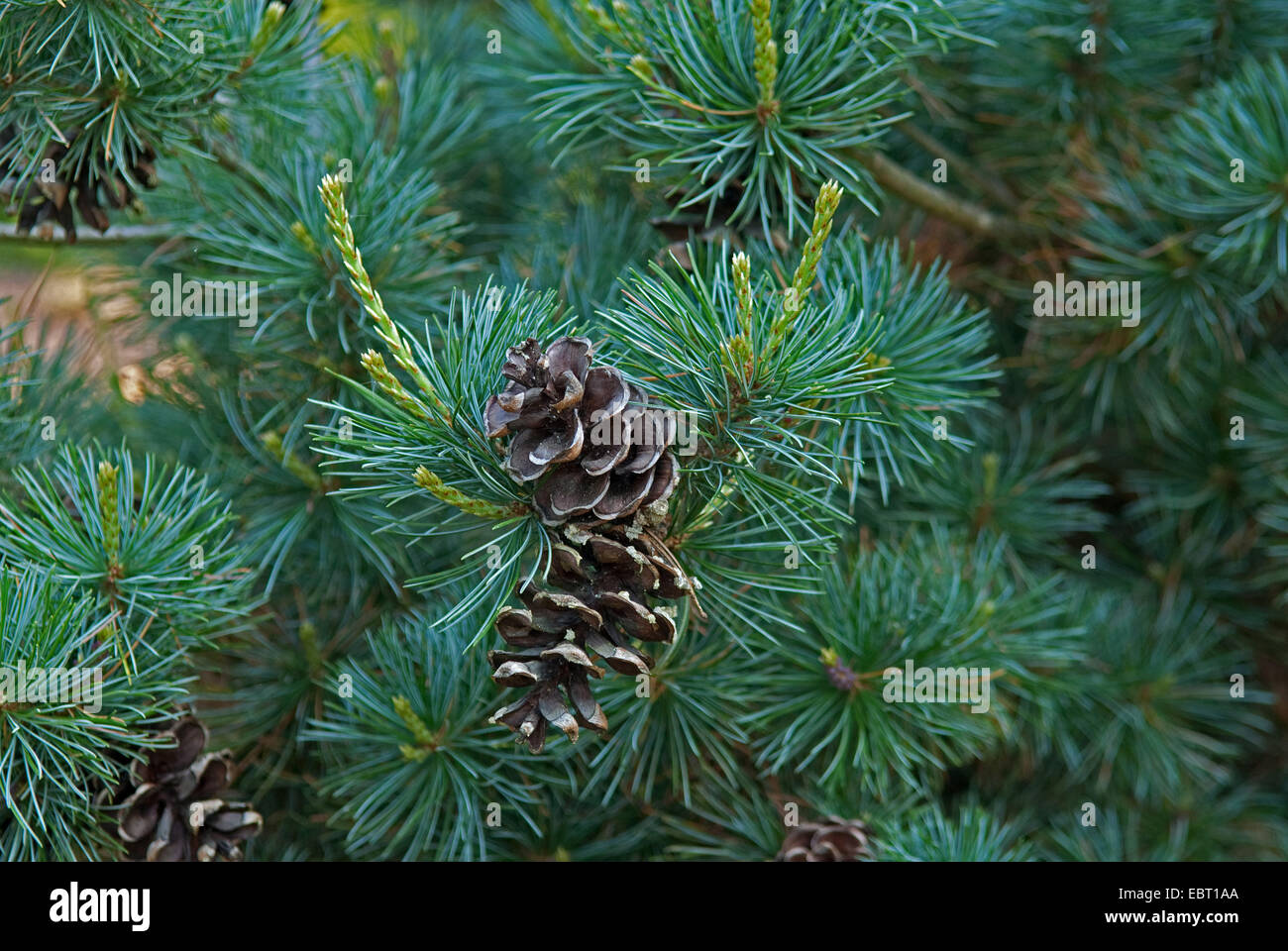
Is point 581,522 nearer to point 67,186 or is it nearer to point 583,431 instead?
point 583,431

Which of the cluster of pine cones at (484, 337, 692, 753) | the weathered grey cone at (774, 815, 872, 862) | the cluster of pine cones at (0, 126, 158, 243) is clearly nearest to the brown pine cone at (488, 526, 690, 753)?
the cluster of pine cones at (484, 337, 692, 753)

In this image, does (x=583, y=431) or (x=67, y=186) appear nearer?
(x=583, y=431)

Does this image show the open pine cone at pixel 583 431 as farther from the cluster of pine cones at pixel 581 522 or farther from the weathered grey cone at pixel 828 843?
the weathered grey cone at pixel 828 843

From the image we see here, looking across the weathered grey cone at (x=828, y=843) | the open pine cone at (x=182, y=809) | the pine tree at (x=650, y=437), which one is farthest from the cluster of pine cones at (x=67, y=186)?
the weathered grey cone at (x=828, y=843)

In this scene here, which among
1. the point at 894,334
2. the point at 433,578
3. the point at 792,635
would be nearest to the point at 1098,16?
the point at 894,334

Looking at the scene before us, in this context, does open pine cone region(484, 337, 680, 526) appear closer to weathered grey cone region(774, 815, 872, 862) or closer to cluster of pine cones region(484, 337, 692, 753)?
cluster of pine cones region(484, 337, 692, 753)

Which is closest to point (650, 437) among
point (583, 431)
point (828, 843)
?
point (583, 431)
